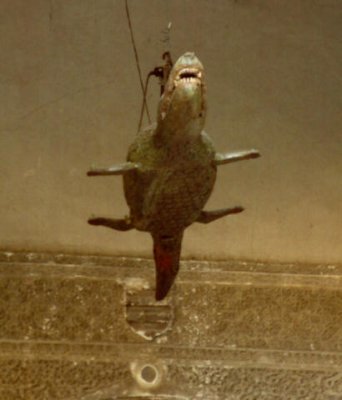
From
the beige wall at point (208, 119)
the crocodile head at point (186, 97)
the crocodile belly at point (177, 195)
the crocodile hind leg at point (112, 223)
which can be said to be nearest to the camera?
the crocodile head at point (186, 97)

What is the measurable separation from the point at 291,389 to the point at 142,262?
1.88 feet

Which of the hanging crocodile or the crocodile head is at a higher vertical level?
the crocodile head

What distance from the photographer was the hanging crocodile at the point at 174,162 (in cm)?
137

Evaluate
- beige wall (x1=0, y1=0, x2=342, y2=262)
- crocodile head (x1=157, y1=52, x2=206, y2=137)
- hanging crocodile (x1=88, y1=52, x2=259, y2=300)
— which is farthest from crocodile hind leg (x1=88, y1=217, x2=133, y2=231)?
beige wall (x1=0, y1=0, x2=342, y2=262)

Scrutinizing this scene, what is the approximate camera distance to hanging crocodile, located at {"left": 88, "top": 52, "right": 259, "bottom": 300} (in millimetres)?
1368

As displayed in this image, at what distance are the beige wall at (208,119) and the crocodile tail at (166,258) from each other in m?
0.94

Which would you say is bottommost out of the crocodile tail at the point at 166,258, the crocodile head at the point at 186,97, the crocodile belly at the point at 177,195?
the crocodile tail at the point at 166,258

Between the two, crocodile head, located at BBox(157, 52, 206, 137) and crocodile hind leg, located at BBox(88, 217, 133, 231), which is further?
crocodile hind leg, located at BBox(88, 217, 133, 231)

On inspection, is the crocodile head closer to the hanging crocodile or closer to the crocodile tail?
the hanging crocodile

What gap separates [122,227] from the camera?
1.61 m

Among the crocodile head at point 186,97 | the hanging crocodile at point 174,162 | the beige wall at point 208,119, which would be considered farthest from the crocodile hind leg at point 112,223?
the beige wall at point 208,119

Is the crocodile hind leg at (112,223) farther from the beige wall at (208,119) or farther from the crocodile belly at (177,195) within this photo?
the beige wall at (208,119)

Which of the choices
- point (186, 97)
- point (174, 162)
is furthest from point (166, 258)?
point (186, 97)

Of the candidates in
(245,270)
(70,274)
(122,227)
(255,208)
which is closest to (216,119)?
(255,208)
